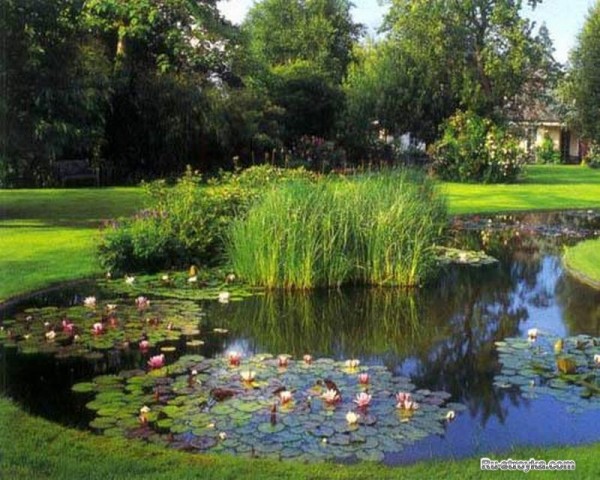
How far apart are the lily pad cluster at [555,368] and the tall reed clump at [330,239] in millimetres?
2364

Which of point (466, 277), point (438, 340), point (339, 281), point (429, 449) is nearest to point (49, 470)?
point (429, 449)

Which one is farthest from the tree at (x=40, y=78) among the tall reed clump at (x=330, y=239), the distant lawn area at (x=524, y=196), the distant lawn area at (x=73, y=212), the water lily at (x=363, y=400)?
the water lily at (x=363, y=400)

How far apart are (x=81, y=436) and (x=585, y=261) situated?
8.26 m

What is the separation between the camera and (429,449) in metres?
4.34

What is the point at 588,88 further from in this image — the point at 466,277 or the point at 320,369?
the point at 320,369

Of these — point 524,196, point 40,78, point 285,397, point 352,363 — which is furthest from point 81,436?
point 524,196

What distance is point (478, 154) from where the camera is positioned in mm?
25891

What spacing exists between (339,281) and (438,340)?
213 cm

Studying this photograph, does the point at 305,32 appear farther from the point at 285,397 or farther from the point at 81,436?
the point at 81,436

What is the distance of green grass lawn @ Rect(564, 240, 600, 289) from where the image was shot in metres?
9.76

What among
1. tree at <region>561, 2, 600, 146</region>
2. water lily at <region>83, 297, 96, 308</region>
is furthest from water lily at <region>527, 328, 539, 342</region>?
tree at <region>561, 2, 600, 146</region>

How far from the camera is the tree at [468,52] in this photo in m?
27.5

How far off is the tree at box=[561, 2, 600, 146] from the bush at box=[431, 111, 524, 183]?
8555 mm

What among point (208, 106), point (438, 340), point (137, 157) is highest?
point (208, 106)
